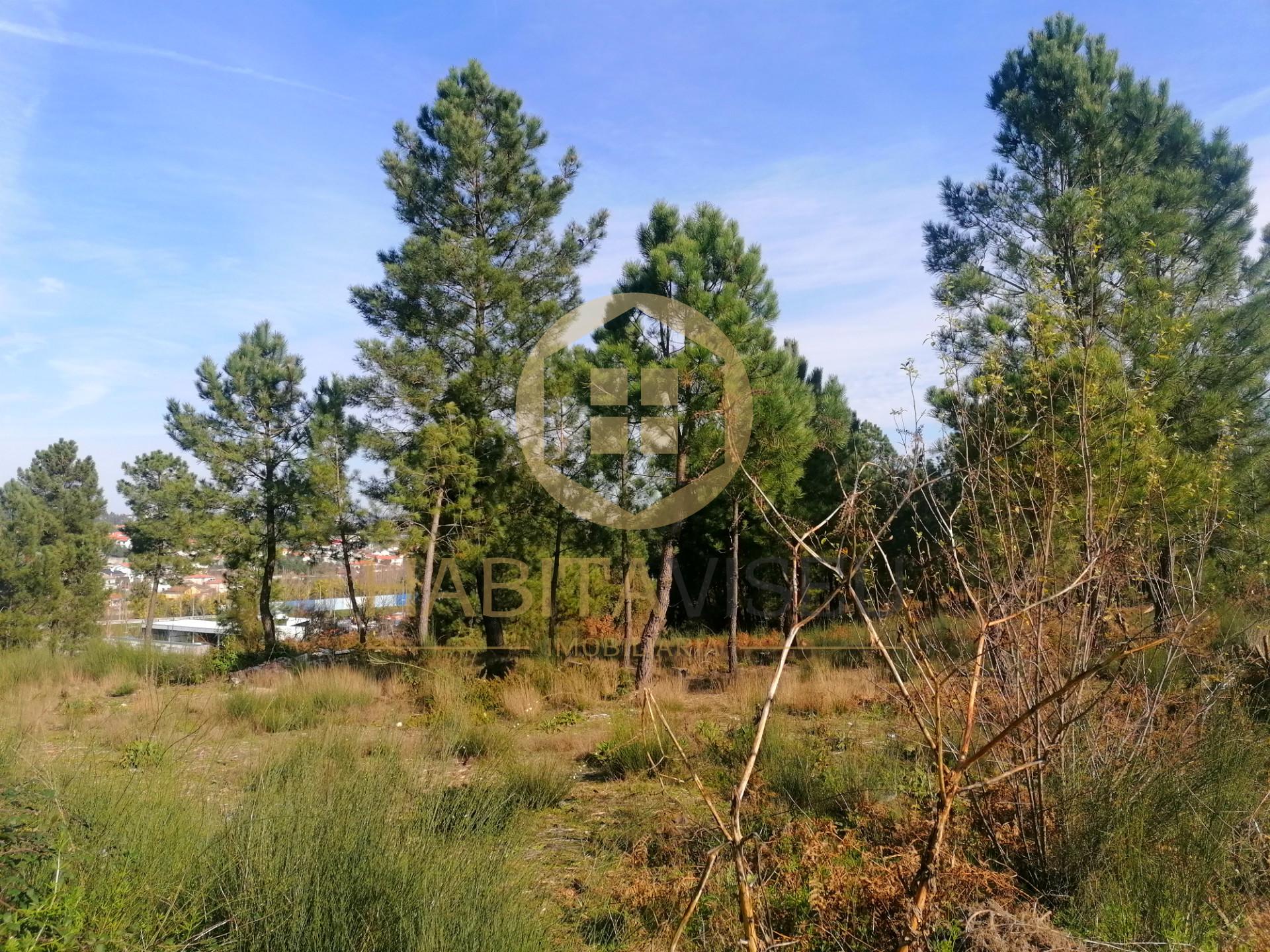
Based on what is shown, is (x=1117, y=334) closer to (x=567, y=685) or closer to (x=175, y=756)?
(x=567, y=685)

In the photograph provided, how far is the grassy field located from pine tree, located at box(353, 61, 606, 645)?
7022 millimetres

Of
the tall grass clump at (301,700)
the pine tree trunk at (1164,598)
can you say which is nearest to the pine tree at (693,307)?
the tall grass clump at (301,700)

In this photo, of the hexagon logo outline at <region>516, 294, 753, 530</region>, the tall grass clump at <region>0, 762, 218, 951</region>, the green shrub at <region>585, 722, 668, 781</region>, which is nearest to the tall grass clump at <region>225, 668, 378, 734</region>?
the green shrub at <region>585, 722, 668, 781</region>

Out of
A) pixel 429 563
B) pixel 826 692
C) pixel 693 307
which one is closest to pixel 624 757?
pixel 826 692

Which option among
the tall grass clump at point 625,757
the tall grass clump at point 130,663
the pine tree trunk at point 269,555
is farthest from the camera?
the pine tree trunk at point 269,555

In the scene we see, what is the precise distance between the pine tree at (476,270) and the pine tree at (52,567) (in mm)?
8758

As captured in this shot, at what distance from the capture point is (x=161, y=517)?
20.2 meters

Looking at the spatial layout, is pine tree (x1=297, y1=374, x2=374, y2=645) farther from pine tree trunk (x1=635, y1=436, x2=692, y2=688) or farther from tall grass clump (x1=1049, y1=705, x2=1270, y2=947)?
tall grass clump (x1=1049, y1=705, x2=1270, y2=947)

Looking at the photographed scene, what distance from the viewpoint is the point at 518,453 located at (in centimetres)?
1282

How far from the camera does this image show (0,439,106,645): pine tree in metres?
18.0

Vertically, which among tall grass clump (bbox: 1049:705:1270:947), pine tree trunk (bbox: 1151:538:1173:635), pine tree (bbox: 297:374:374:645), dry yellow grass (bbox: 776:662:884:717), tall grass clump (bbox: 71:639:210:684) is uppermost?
pine tree (bbox: 297:374:374:645)

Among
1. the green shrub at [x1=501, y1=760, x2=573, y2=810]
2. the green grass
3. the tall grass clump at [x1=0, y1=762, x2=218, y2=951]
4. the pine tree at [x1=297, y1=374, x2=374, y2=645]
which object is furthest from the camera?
the pine tree at [x1=297, y1=374, x2=374, y2=645]

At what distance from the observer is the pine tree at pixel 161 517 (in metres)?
18.8

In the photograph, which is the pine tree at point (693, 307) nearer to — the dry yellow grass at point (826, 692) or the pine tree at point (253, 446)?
the dry yellow grass at point (826, 692)
